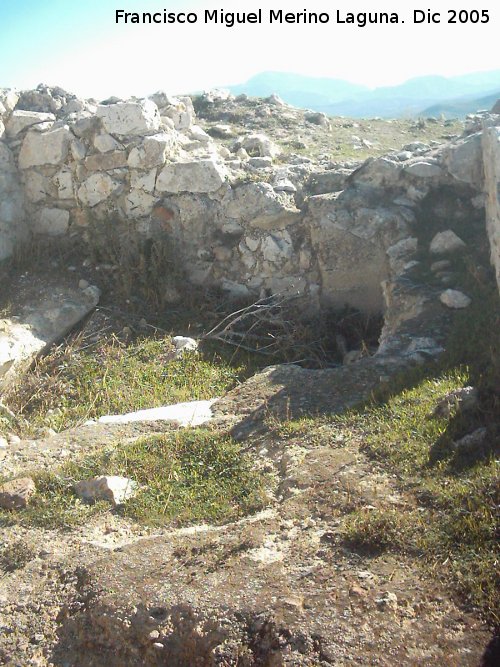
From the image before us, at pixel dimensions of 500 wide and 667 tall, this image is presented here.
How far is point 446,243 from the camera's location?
269 inches

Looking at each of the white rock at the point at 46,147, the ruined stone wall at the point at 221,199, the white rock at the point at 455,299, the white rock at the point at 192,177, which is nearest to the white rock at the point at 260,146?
the ruined stone wall at the point at 221,199

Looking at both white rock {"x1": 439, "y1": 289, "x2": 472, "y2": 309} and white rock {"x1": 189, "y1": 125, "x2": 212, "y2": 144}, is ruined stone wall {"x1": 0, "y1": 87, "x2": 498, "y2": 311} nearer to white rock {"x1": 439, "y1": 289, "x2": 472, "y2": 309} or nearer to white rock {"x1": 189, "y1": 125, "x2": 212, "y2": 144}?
white rock {"x1": 189, "y1": 125, "x2": 212, "y2": 144}

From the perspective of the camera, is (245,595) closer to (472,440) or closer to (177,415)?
(472,440)

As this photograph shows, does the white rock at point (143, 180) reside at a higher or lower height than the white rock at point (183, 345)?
higher

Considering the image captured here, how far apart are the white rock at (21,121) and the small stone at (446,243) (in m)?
4.81

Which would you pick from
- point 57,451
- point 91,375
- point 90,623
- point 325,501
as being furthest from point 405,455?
point 91,375

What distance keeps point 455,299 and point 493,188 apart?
0.99m

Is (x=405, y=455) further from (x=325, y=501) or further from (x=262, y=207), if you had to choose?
(x=262, y=207)

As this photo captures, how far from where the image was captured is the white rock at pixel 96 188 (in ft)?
26.4

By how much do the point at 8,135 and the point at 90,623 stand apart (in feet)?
21.2

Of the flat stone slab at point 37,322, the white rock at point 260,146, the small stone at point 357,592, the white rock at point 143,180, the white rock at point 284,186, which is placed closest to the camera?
the small stone at point 357,592

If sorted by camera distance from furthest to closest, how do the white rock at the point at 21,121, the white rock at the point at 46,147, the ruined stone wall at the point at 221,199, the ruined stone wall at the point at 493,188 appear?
the white rock at the point at 21,121
the white rock at the point at 46,147
the ruined stone wall at the point at 221,199
the ruined stone wall at the point at 493,188

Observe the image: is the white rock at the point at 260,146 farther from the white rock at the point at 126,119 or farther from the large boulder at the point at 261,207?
the white rock at the point at 126,119

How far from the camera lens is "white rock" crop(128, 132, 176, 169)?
791 centimetres
